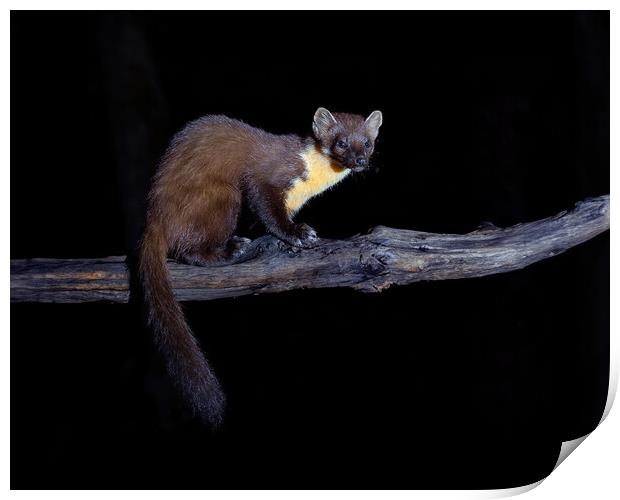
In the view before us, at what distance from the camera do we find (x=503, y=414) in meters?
2.17

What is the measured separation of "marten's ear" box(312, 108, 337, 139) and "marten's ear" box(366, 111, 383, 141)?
10 centimetres

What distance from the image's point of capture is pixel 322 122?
215 centimetres

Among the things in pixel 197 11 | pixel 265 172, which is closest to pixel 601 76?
pixel 265 172

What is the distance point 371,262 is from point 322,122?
44cm

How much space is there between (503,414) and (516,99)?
0.93 meters

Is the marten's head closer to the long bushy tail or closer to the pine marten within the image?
the pine marten

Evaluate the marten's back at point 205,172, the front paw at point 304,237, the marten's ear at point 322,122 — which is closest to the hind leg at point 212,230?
the marten's back at point 205,172

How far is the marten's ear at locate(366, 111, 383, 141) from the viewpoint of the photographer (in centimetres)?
213

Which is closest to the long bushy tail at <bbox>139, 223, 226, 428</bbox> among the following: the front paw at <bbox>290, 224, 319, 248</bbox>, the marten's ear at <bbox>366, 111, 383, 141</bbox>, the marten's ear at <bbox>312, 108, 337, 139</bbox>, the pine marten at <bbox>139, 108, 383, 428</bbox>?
the pine marten at <bbox>139, 108, 383, 428</bbox>

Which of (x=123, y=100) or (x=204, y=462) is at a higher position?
(x=123, y=100)

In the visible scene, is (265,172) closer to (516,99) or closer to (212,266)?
(212,266)

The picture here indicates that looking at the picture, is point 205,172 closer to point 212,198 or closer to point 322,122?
point 212,198

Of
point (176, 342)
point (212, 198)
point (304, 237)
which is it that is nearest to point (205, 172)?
point (212, 198)

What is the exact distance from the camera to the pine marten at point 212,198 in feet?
6.74
